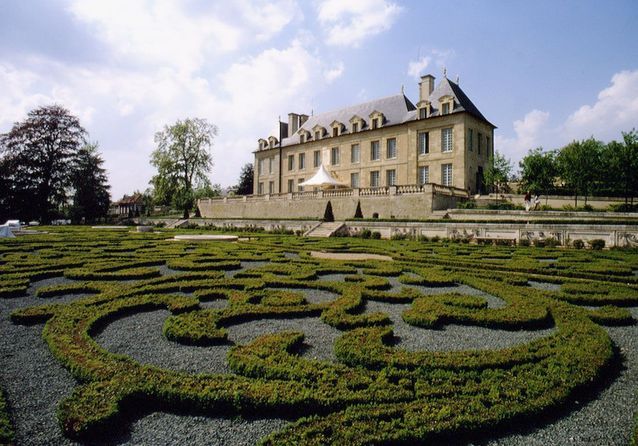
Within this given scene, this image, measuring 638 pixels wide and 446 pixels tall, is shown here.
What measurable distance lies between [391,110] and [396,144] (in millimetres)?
4607

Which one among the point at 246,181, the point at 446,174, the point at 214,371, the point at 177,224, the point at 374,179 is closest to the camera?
the point at 214,371

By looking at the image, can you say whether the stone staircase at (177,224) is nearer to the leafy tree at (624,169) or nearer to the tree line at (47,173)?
the tree line at (47,173)

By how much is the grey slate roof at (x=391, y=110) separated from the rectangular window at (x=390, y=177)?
15.9 ft

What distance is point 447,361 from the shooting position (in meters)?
3.98

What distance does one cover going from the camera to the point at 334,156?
46.8 metres

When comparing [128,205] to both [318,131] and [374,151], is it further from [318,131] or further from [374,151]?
[374,151]

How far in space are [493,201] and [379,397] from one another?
107 feet

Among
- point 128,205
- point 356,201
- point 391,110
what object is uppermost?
point 391,110

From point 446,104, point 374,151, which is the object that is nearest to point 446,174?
point 446,104

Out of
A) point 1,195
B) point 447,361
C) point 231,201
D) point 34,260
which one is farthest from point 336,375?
point 1,195

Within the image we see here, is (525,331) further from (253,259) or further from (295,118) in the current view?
(295,118)

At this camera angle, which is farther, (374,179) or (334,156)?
(334,156)

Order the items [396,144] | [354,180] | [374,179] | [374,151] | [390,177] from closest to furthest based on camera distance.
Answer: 1. [396,144]
2. [390,177]
3. [374,151]
4. [374,179]
5. [354,180]

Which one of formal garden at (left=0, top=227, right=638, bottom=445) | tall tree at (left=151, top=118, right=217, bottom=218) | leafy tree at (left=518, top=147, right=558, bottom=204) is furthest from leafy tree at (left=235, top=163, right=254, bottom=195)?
formal garden at (left=0, top=227, right=638, bottom=445)
